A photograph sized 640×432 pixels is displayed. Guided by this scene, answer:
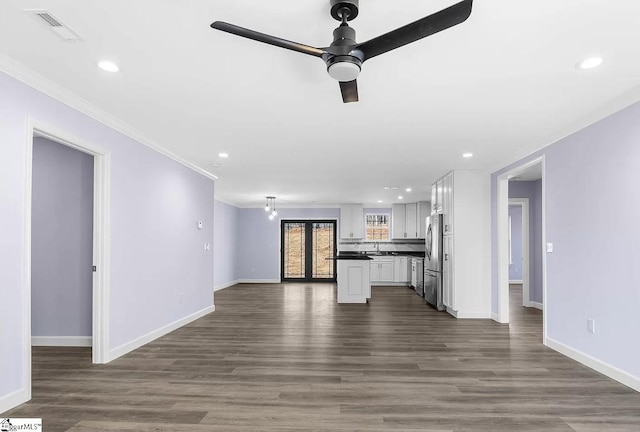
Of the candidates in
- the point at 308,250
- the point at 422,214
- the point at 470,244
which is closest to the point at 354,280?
the point at 470,244

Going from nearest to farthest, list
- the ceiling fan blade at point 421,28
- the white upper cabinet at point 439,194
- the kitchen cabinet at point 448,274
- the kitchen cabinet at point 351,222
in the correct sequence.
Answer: the ceiling fan blade at point 421,28 < the kitchen cabinet at point 448,274 < the white upper cabinet at point 439,194 < the kitchen cabinet at point 351,222

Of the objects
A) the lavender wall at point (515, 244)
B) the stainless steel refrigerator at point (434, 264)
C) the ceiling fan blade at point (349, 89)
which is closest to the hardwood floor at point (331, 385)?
the stainless steel refrigerator at point (434, 264)

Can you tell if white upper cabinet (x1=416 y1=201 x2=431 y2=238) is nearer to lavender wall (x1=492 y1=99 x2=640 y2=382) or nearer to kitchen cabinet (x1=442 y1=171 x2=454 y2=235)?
kitchen cabinet (x1=442 y1=171 x2=454 y2=235)

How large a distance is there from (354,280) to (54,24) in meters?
6.66

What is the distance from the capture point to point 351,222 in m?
11.5

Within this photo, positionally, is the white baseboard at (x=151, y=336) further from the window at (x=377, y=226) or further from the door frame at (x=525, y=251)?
the window at (x=377, y=226)

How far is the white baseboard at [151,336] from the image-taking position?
13.3 feet

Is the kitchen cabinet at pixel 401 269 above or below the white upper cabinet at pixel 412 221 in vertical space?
below

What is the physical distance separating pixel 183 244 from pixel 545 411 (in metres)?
4.82

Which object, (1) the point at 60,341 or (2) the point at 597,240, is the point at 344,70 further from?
(1) the point at 60,341

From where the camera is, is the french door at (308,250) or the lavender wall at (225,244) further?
the french door at (308,250)

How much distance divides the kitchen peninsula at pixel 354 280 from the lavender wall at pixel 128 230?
2.69 m

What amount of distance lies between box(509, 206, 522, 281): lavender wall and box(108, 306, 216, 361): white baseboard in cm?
870

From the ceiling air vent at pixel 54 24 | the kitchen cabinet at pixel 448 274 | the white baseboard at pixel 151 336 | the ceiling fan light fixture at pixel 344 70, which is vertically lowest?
the white baseboard at pixel 151 336
